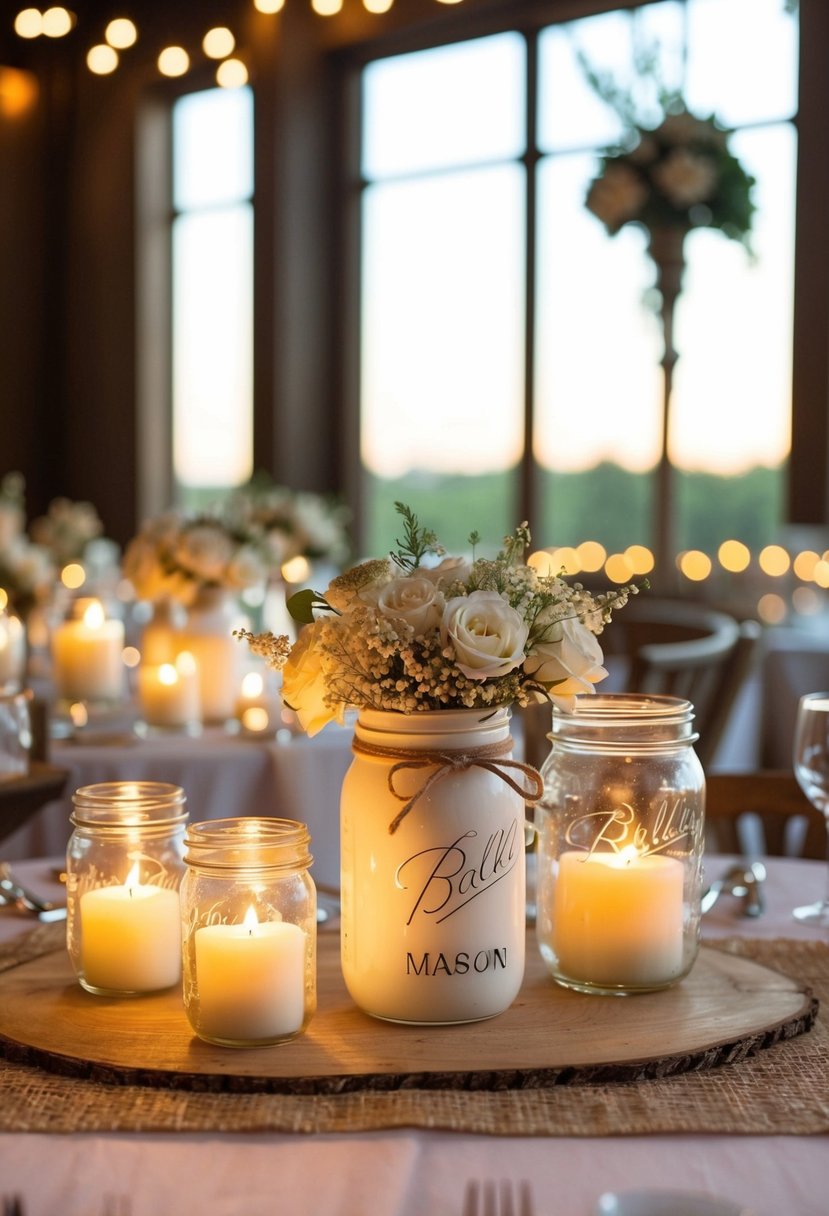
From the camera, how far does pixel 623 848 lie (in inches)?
47.8

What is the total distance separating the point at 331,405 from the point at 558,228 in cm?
158

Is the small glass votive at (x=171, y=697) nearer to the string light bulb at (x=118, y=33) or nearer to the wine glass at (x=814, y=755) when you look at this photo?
the wine glass at (x=814, y=755)

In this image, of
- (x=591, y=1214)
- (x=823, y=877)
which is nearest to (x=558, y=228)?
(x=823, y=877)

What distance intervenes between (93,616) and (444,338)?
13.9 feet

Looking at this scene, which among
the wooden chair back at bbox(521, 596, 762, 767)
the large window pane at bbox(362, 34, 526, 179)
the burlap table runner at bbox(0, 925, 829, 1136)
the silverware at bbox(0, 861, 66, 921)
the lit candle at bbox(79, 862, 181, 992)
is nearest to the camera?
the burlap table runner at bbox(0, 925, 829, 1136)

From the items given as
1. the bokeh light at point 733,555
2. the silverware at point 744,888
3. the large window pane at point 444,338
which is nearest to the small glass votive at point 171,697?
the silverware at point 744,888

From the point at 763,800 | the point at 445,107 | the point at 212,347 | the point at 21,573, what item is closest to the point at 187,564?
the point at 21,573

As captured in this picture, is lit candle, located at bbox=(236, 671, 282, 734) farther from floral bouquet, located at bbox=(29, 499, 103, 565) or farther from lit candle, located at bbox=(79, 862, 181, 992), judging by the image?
floral bouquet, located at bbox=(29, 499, 103, 565)

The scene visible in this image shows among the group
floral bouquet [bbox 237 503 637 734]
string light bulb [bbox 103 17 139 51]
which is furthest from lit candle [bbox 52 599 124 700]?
string light bulb [bbox 103 17 139 51]

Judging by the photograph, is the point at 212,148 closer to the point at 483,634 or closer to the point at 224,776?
the point at 224,776

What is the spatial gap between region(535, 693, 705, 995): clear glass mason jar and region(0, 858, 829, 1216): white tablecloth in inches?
10.2

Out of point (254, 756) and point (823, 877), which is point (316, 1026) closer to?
point (823, 877)

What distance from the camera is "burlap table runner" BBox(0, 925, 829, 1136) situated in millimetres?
946

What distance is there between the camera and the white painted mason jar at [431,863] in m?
1.09
